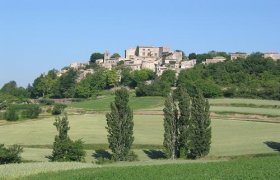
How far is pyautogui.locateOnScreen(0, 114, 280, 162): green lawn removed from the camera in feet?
184

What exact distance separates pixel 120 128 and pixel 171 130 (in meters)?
5.43

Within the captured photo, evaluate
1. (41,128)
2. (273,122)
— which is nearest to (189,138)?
(273,122)

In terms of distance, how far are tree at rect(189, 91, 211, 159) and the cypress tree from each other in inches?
22.0

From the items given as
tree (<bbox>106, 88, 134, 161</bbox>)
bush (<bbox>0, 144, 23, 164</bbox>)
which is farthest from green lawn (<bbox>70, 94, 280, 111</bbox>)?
bush (<bbox>0, 144, 23, 164</bbox>)

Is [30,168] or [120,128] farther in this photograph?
[120,128]

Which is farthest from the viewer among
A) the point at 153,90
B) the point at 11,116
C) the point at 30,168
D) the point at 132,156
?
the point at 153,90

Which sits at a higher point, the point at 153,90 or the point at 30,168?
Result: the point at 153,90

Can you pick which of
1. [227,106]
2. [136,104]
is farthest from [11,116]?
[227,106]

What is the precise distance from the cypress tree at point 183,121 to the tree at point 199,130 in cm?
56

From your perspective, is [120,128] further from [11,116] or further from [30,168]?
Answer: [11,116]

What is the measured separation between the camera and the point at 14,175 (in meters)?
37.2

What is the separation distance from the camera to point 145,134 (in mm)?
69000

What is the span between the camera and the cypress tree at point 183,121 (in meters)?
54.6

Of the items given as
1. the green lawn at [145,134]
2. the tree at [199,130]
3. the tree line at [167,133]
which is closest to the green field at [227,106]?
the green lawn at [145,134]
